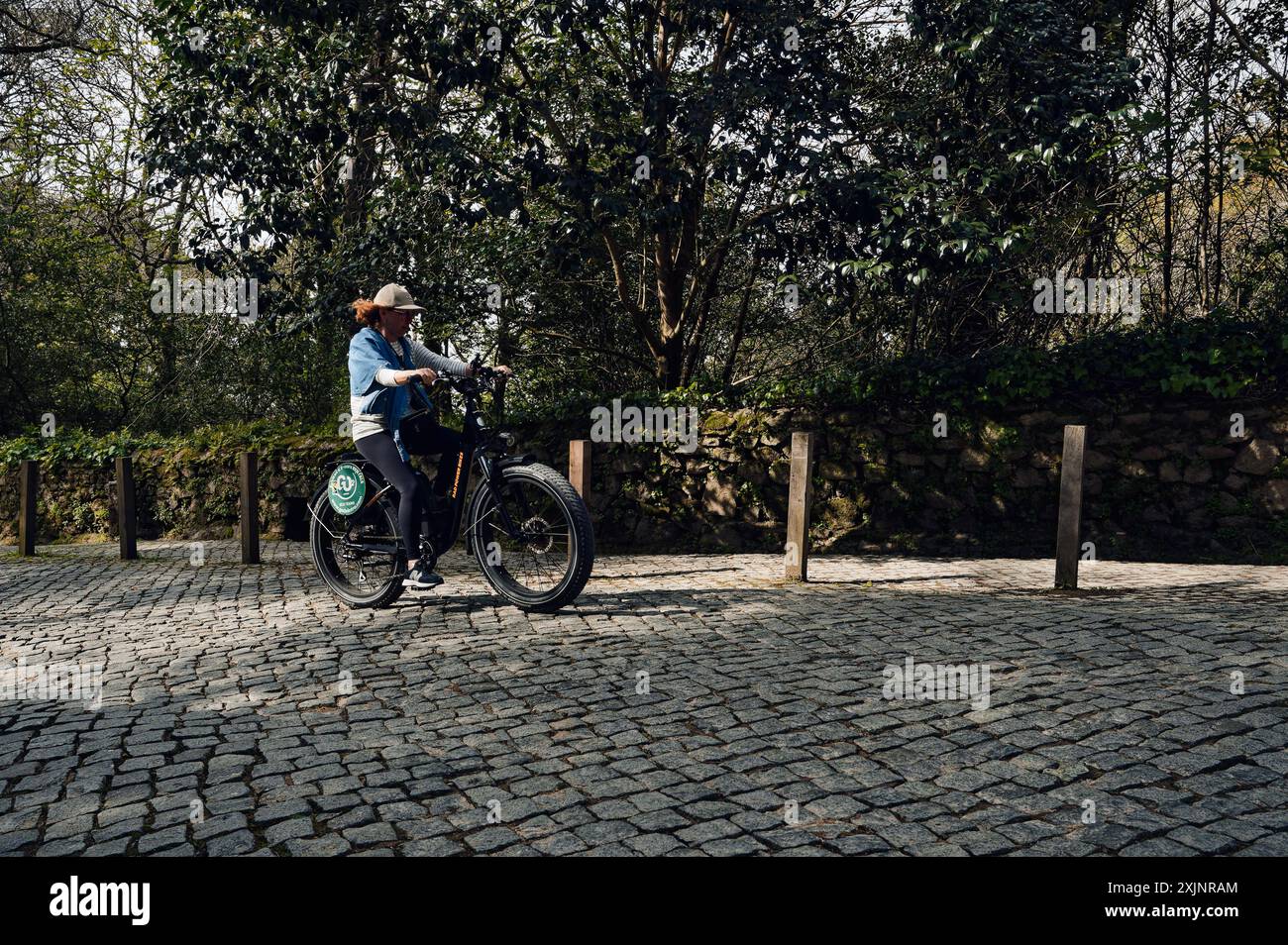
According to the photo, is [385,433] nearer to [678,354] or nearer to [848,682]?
[848,682]

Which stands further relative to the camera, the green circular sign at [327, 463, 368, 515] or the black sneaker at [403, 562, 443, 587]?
the green circular sign at [327, 463, 368, 515]

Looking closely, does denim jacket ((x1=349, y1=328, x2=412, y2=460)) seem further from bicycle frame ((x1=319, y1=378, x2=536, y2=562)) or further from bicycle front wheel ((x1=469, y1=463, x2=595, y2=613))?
bicycle front wheel ((x1=469, y1=463, x2=595, y2=613))

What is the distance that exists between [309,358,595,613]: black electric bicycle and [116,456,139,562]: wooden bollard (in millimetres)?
4658

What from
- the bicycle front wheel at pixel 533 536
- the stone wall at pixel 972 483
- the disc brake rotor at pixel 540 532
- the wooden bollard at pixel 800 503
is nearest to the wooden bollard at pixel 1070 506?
the wooden bollard at pixel 800 503

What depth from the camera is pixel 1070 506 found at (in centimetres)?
710

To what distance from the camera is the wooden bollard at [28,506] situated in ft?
38.2

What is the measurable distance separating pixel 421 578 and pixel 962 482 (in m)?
5.70

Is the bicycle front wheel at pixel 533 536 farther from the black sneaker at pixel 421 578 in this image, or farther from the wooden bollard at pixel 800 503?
the wooden bollard at pixel 800 503

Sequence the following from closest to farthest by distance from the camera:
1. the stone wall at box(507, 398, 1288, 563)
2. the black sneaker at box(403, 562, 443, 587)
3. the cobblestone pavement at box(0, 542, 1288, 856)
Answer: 1. the cobblestone pavement at box(0, 542, 1288, 856)
2. the black sneaker at box(403, 562, 443, 587)
3. the stone wall at box(507, 398, 1288, 563)

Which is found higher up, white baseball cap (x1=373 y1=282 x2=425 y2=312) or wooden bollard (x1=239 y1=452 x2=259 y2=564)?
white baseball cap (x1=373 y1=282 x2=425 y2=312)

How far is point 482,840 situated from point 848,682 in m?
2.28

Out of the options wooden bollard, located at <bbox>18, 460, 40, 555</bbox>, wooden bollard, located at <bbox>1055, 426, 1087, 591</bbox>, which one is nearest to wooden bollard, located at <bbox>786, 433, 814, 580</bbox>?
wooden bollard, located at <bbox>1055, 426, 1087, 591</bbox>

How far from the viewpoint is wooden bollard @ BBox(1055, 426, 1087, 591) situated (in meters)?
7.04
